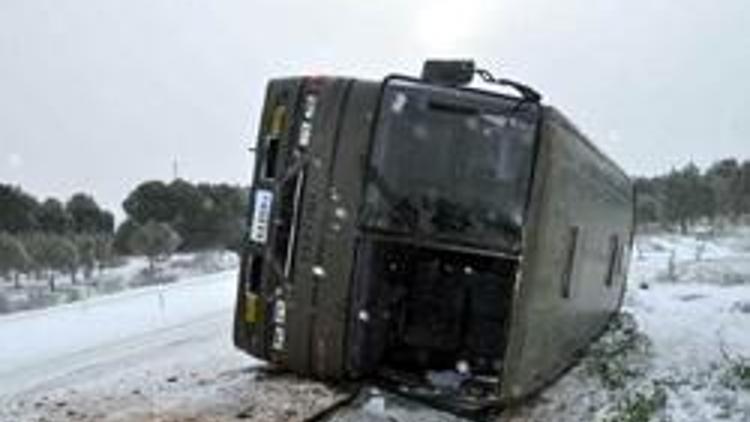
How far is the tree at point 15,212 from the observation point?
157 feet

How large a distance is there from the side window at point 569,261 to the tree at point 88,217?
132 feet

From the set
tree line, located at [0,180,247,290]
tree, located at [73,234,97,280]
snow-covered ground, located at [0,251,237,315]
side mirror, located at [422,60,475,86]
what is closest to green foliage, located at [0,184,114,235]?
tree line, located at [0,180,247,290]

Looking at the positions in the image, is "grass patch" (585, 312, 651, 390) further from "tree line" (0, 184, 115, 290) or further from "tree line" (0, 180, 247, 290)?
"tree line" (0, 180, 247, 290)

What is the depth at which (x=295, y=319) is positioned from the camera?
34.3 ft

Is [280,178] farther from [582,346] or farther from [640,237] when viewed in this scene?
[640,237]

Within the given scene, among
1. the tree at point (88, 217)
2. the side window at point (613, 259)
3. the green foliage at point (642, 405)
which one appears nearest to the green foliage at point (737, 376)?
the green foliage at point (642, 405)

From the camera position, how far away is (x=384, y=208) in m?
10.3

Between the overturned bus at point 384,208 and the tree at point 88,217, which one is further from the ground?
the overturned bus at point 384,208

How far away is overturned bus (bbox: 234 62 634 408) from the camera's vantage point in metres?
10.2

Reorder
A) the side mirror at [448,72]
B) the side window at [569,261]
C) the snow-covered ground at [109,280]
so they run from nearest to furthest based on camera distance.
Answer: the side mirror at [448,72] < the side window at [569,261] < the snow-covered ground at [109,280]

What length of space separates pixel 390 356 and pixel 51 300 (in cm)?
1940

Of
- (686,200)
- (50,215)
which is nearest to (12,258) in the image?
(50,215)

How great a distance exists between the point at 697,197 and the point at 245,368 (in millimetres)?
52022

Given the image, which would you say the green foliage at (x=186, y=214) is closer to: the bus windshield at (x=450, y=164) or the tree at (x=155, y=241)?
the tree at (x=155, y=241)
